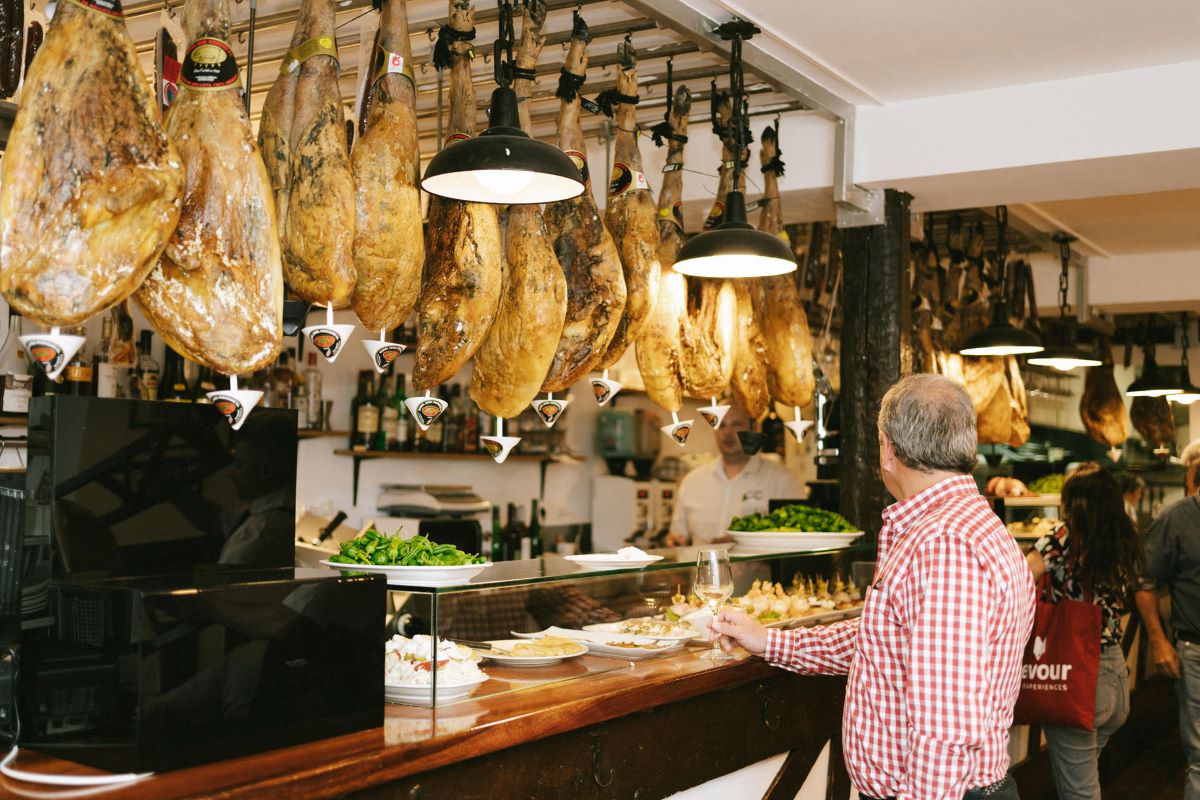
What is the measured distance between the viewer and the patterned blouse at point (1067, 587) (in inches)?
189

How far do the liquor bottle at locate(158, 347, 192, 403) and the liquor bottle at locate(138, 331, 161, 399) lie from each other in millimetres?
156

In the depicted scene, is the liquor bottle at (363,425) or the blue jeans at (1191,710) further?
the liquor bottle at (363,425)

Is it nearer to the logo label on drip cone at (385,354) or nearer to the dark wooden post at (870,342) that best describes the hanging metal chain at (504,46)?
the logo label on drip cone at (385,354)

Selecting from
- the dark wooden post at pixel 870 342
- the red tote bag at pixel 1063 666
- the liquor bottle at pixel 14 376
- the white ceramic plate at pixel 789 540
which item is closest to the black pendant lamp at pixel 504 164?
the white ceramic plate at pixel 789 540

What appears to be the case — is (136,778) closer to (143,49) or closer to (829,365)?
(143,49)

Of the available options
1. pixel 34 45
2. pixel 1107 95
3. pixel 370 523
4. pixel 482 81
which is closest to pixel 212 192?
pixel 34 45

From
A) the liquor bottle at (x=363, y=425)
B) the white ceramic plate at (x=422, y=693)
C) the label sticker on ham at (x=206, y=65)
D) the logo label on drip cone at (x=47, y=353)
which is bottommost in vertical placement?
the white ceramic plate at (x=422, y=693)

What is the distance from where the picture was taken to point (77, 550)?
8.00 ft

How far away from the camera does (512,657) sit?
10.1 ft

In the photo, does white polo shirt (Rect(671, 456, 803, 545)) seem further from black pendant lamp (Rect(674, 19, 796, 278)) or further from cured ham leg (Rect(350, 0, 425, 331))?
cured ham leg (Rect(350, 0, 425, 331))

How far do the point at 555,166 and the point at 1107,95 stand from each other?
281cm

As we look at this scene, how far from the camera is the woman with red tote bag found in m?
4.73

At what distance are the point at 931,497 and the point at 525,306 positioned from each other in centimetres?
134

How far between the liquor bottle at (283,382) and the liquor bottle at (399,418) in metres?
0.78
